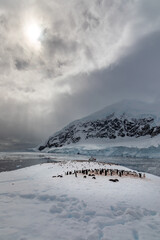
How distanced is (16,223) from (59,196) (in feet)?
13.4

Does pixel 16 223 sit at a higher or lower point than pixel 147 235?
higher

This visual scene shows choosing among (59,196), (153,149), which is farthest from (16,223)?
(153,149)

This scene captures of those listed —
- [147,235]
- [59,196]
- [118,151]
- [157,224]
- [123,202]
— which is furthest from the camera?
[118,151]

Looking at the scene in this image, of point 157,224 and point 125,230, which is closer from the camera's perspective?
point 125,230

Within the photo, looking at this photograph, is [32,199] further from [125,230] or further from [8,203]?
[125,230]

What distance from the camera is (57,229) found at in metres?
5.53

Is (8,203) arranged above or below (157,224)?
above

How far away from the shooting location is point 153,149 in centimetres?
11206

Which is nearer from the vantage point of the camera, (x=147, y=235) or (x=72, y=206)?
(x=147, y=235)

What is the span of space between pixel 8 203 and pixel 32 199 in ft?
4.14

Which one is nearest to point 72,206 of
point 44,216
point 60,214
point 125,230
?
point 60,214

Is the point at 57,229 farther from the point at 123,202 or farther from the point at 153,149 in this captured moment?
the point at 153,149

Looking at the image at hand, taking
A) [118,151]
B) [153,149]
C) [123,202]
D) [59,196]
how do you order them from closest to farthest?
[123,202] → [59,196] → [153,149] → [118,151]

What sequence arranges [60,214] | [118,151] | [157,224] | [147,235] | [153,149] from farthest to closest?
[118,151], [153,149], [60,214], [157,224], [147,235]
